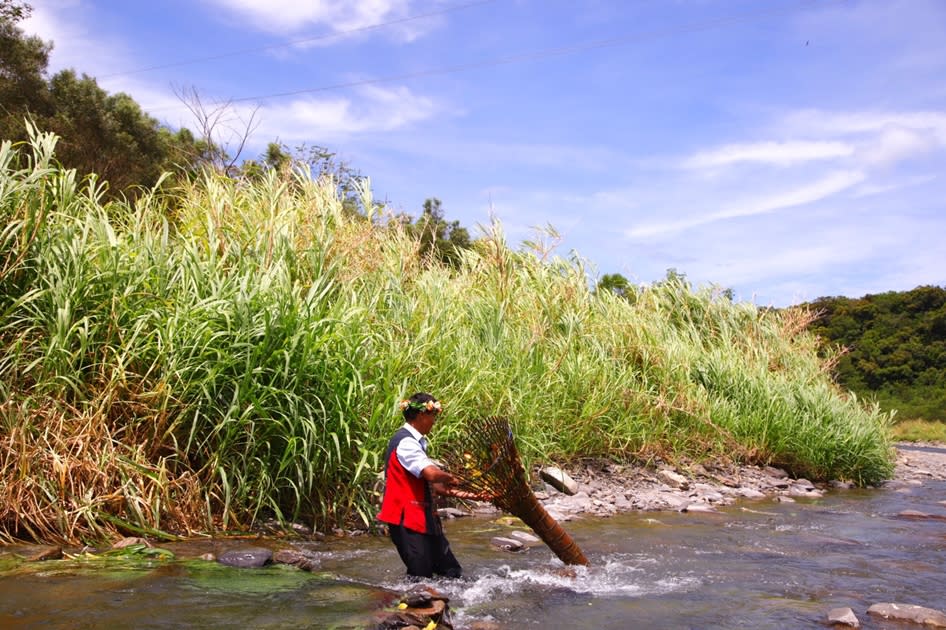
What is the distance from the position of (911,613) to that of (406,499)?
2.90 meters

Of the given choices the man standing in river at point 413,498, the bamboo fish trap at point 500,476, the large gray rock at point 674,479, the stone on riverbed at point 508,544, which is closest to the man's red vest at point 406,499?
the man standing in river at point 413,498

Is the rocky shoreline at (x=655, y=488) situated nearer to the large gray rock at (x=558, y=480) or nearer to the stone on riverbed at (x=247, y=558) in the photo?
the large gray rock at (x=558, y=480)

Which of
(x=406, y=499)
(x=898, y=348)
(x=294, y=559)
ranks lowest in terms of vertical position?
(x=294, y=559)

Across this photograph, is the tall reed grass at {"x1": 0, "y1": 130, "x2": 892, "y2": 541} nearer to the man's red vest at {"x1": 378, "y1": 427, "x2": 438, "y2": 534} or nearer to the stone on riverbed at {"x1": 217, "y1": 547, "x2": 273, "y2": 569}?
the stone on riverbed at {"x1": 217, "y1": 547, "x2": 273, "y2": 569}

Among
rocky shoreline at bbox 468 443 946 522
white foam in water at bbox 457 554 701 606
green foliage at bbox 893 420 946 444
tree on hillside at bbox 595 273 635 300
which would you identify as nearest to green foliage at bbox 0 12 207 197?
tree on hillside at bbox 595 273 635 300

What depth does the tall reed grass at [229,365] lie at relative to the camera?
4.95 m

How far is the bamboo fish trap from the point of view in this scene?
14.0 ft

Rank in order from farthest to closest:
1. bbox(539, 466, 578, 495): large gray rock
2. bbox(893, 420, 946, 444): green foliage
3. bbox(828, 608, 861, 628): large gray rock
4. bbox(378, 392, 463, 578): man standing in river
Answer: bbox(893, 420, 946, 444): green foliage → bbox(539, 466, 578, 495): large gray rock → bbox(378, 392, 463, 578): man standing in river → bbox(828, 608, 861, 628): large gray rock

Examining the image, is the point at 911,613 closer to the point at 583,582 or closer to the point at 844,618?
the point at 844,618

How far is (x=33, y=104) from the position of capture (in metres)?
19.9

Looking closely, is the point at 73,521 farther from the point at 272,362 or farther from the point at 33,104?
the point at 33,104

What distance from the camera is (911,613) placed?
4.22 metres

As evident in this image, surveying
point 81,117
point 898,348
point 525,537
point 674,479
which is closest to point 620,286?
point 674,479

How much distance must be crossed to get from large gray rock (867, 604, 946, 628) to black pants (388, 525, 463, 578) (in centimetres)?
251
